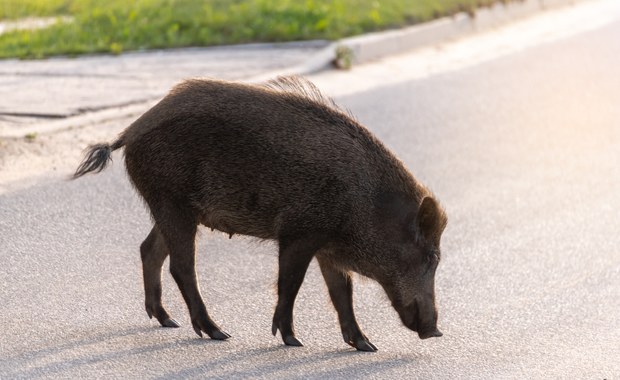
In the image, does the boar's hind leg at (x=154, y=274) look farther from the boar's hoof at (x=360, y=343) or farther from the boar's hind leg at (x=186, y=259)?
the boar's hoof at (x=360, y=343)

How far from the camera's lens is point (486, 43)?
1399 cm

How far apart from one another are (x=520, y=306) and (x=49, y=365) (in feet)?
7.96

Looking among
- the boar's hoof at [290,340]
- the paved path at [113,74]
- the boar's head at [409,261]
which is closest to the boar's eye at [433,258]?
the boar's head at [409,261]

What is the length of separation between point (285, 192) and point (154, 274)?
2.54 feet

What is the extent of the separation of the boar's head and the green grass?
689 cm

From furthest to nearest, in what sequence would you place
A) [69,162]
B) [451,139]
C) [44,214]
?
1. [451,139]
2. [69,162]
3. [44,214]

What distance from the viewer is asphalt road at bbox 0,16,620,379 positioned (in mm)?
5277

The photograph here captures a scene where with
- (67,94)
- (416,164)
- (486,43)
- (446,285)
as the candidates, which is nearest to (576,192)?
(416,164)

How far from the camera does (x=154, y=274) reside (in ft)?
18.6

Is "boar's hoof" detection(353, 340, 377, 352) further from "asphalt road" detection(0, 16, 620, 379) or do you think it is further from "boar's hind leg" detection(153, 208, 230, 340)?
"boar's hind leg" detection(153, 208, 230, 340)

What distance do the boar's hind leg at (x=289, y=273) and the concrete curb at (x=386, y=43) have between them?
3.86 m

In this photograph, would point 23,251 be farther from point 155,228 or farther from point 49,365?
point 49,365

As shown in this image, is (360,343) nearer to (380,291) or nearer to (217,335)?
(217,335)

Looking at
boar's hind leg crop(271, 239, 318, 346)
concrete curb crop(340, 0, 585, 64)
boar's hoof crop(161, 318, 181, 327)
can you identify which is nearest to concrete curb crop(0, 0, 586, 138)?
concrete curb crop(340, 0, 585, 64)
